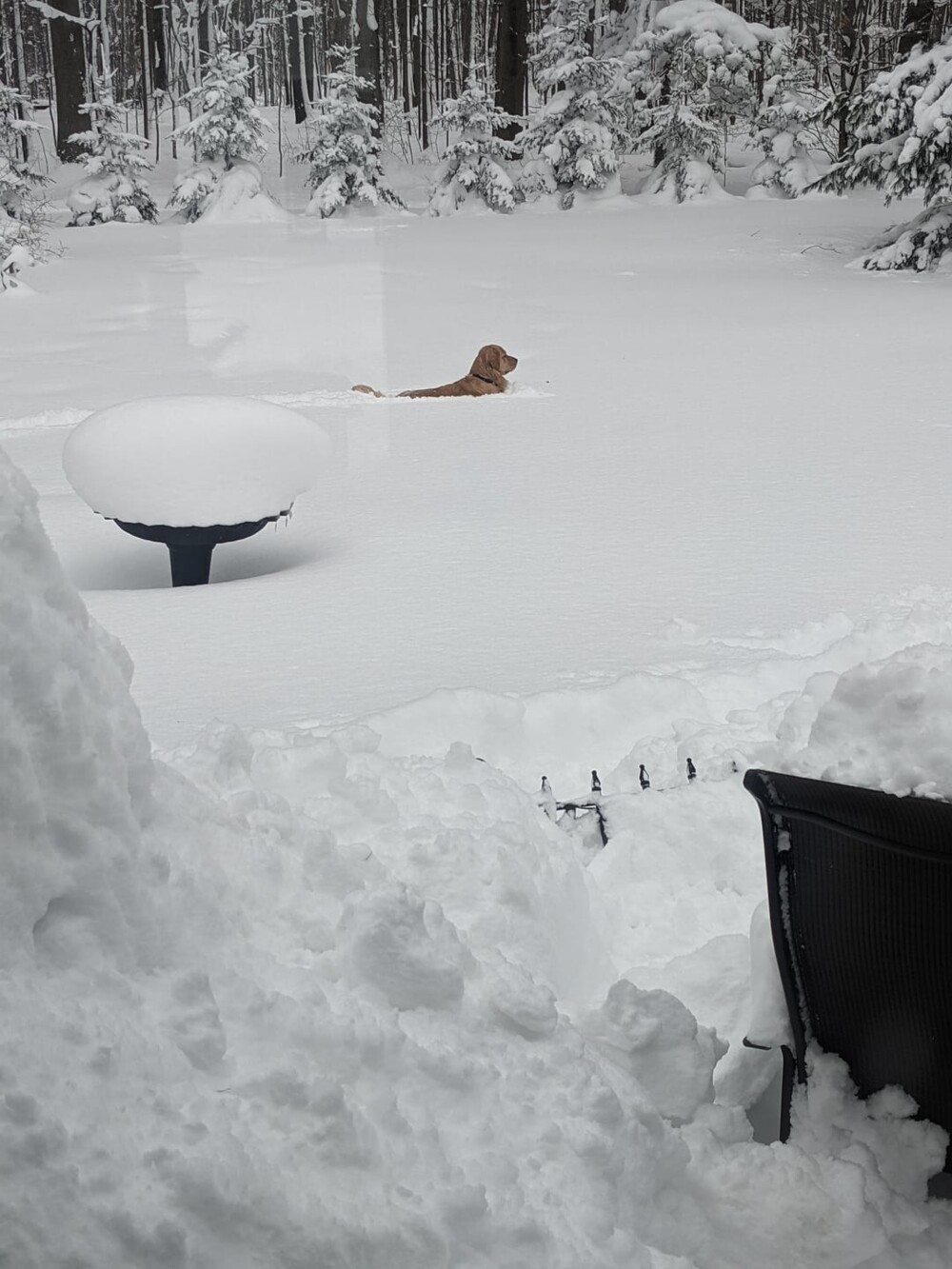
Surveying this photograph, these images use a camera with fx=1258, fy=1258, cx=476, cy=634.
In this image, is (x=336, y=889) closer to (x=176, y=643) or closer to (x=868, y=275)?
(x=176, y=643)

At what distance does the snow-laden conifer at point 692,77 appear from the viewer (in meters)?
20.0

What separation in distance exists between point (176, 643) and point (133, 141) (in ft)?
61.4

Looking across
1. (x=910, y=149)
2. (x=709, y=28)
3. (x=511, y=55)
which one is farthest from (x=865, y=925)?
(x=511, y=55)

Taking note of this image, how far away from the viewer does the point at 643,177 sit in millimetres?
22625

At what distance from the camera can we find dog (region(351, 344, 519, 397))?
8.44 meters

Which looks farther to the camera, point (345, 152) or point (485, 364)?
point (345, 152)

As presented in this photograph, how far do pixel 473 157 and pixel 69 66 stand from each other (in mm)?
9337

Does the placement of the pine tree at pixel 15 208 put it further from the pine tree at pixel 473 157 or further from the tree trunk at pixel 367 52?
the pine tree at pixel 473 157

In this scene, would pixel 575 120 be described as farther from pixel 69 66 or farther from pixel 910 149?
pixel 69 66

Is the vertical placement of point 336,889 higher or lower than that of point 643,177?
lower

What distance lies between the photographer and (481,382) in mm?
8477

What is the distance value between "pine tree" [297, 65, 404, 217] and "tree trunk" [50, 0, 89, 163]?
20.1 feet

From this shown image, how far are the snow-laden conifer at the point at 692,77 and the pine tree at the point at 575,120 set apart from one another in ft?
2.62

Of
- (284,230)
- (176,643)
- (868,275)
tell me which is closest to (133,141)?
(284,230)
